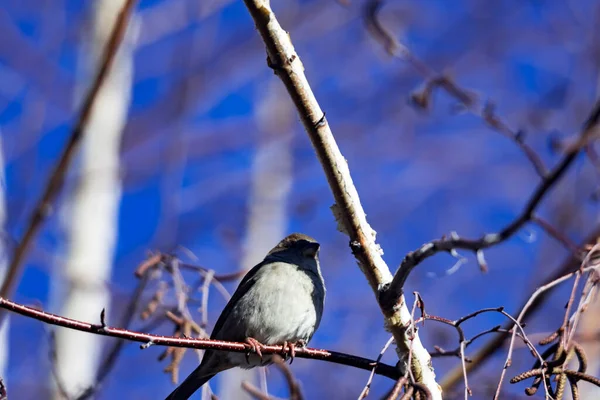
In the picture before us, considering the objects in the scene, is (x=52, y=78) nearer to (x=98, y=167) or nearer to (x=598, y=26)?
(x=98, y=167)

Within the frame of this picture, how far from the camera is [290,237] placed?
513 centimetres

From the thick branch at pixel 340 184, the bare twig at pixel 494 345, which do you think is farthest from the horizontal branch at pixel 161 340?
the bare twig at pixel 494 345

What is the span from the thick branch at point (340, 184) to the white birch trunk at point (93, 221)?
3.12 meters

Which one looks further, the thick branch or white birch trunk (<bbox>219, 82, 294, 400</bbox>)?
white birch trunk (<bbox>219, 82, 294, 400</bbox>)

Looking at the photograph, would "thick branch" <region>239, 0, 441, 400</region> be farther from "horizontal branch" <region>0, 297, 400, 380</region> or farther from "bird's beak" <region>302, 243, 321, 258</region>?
"bird's beak" <region>302, 243, 321, 258</region>

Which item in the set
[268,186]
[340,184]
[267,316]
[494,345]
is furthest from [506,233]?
[268,186]

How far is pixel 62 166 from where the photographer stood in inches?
127

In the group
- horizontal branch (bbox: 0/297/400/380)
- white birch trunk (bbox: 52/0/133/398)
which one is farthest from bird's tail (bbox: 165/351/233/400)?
white birch trunk (bbox: 52/0/133/398)

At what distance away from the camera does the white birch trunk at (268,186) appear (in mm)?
8602

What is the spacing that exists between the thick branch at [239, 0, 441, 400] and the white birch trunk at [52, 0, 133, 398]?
3.12 metres

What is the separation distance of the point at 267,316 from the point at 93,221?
2.96m

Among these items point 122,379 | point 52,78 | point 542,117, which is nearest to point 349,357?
point 542,117

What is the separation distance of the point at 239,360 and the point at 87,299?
246 centimetres

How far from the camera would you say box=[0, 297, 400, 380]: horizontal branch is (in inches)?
90.8
